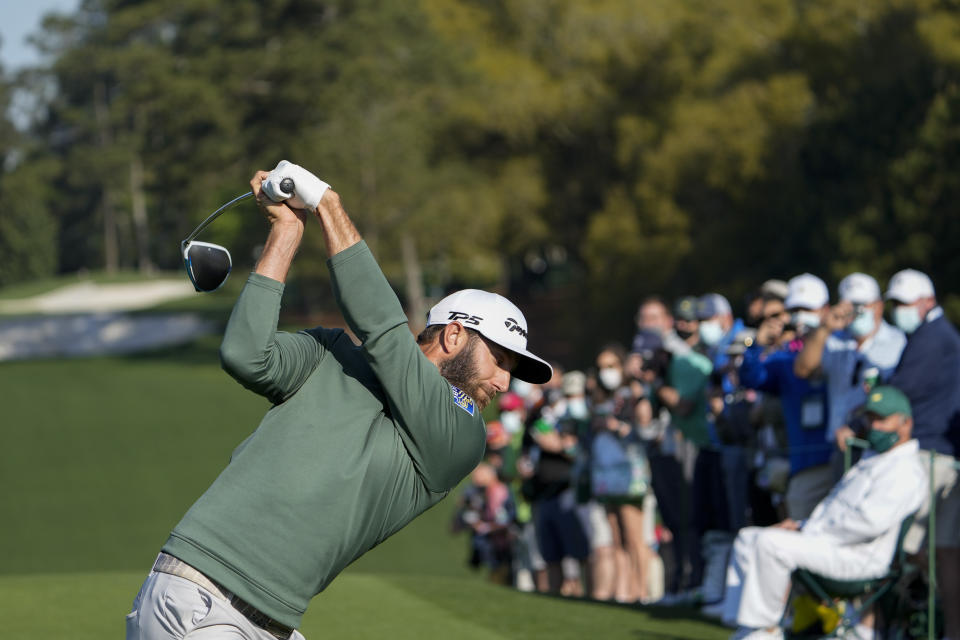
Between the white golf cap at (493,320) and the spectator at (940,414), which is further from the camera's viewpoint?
the spectator at (940,414)

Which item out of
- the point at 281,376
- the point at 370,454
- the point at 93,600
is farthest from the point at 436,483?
the point at 93,600

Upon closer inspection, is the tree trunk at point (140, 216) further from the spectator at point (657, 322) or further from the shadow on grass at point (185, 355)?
the spectator at point (657, 322)

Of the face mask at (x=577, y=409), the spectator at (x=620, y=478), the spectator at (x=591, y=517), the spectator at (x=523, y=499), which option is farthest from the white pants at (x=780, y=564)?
the spectator at (x=523, y=499)

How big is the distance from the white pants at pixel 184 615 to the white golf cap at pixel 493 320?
949 millimetres

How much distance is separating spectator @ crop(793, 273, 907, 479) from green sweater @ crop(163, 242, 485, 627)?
519 centimetres

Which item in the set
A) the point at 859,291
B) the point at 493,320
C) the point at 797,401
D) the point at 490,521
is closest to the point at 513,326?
the point at 493,320

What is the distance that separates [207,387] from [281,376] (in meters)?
37.7

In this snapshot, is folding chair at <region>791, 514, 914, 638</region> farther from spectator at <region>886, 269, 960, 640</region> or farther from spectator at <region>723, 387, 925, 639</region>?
spectator at <region>886, 269, 960, 640</region>

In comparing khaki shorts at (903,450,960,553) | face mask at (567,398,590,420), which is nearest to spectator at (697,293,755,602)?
khaki shorts at (903,450,960,553)

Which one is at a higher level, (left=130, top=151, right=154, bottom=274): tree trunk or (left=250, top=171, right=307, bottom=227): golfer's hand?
(left=130, top=151, right=154, bottom=274): tree trunk

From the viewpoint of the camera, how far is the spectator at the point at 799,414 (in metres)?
8.73

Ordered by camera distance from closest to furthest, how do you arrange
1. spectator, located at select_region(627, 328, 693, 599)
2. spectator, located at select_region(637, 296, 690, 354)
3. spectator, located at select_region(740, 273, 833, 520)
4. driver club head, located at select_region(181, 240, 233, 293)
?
driver club head, located at select_region(181, 240, 233, 293)
spectator, located at select_region(740, 273, 833, 520)
spectator, located at select_region(627, 328, 693, 599)
spectator, located at select_region(637, 296, 690, 354)

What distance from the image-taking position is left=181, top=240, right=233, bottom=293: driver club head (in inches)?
150

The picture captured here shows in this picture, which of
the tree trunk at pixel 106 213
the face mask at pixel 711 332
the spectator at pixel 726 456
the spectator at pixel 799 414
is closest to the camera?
the spectator at pixel 799 414
